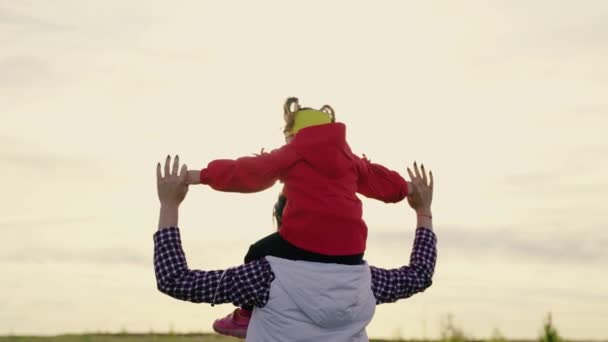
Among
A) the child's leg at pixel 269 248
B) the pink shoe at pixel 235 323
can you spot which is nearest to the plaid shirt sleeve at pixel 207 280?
the child's leg at pixel 269 248

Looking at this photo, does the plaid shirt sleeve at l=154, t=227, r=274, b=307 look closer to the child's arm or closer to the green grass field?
the child's arm

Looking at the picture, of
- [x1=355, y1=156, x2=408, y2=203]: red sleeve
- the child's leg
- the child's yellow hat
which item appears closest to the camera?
the child's leg

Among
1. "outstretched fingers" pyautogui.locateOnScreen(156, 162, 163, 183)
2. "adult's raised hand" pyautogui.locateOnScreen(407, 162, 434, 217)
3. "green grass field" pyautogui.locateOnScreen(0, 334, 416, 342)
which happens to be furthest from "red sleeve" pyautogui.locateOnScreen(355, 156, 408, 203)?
"green grass field" pyautogui.locateOnScreen(0, 334, 416, 342)

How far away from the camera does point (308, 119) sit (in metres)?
6.35

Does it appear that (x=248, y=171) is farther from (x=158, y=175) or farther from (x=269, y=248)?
(x=158, y=175)

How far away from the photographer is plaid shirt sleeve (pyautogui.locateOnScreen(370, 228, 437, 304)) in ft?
21.9

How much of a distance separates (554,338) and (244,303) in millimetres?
5260

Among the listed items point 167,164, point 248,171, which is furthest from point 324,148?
point 167,164

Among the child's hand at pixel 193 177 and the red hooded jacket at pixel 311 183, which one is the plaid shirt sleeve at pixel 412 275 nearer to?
the red hooded jacket at pixel 311 183

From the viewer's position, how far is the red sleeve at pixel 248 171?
19.6 ft

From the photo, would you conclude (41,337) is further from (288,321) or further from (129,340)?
(288,321)

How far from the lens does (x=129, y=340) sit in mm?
12023

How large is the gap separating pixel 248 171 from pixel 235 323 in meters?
1.11

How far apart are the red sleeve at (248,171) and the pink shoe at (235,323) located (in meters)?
0.91
